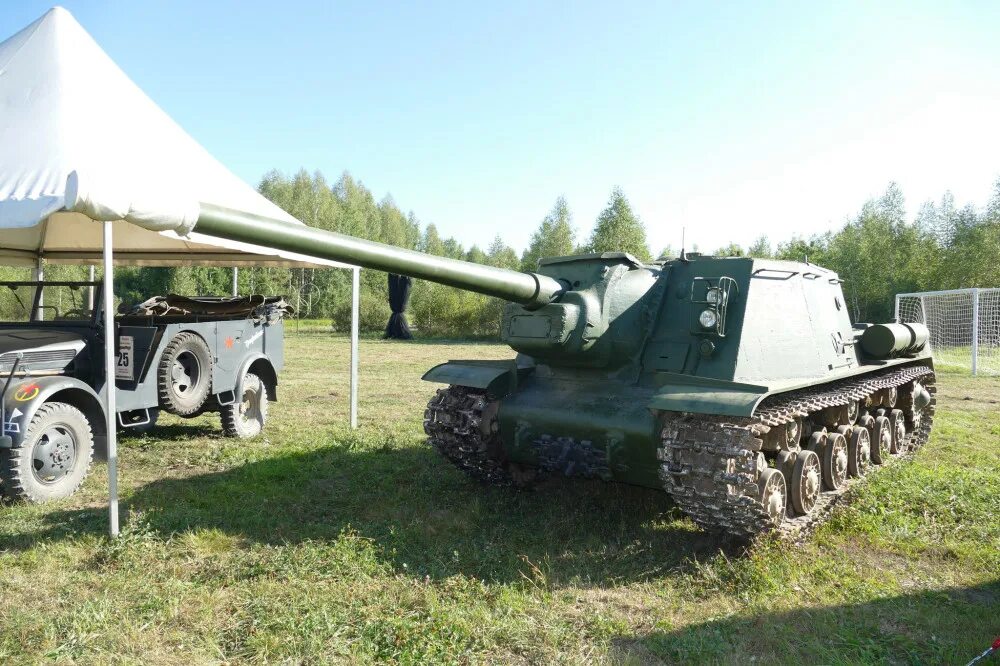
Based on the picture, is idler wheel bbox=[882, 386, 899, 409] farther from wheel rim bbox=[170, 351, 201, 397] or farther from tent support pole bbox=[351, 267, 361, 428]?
wheel rim bbox=[170, 351, 201, 397]

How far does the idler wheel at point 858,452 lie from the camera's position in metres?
7.11

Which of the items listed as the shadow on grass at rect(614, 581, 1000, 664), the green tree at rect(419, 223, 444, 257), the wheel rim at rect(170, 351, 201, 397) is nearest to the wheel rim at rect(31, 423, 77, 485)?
the wheel rim at rect(170, 351, 201, 397)

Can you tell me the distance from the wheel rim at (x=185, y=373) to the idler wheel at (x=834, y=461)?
271 inches

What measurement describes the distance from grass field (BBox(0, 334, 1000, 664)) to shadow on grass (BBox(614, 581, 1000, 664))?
1 centimetres

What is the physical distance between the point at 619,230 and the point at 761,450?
32742 millimetres

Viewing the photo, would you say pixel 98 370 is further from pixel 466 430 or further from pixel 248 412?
pixel 466 430

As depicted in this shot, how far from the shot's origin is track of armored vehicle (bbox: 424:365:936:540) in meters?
4.96

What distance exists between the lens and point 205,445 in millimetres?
9172

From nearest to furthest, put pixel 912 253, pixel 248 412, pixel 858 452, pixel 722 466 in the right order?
pixel 722 466, pixel 858 452, pixel 248 412, pixel 912 253

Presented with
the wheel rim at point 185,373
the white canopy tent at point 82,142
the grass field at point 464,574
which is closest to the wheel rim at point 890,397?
the grass field at point 464,574

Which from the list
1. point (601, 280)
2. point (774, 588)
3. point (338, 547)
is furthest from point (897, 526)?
point (338, 547)

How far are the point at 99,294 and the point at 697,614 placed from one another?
6.99 m

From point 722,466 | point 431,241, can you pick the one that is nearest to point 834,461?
point 722,466

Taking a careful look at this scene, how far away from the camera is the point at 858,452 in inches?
285
